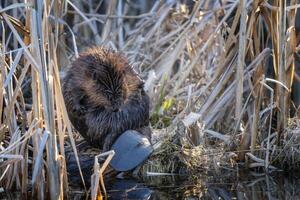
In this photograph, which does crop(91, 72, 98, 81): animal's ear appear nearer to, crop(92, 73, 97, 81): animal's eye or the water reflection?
crop(92, 73, 97, 81): animal's eye

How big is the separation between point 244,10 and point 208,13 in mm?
1621

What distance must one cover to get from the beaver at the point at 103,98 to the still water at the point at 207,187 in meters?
0.36

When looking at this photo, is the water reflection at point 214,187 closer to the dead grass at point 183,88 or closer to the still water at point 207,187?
the still water at point 207,187

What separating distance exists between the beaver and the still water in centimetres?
36

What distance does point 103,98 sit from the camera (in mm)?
4801

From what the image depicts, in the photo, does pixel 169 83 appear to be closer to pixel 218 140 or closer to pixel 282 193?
pixel 218 140

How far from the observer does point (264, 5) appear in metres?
5.03

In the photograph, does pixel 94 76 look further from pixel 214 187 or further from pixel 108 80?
pixel 214 187

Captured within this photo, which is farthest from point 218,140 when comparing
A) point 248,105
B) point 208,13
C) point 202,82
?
point 208,13

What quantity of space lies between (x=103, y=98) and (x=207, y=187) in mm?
843

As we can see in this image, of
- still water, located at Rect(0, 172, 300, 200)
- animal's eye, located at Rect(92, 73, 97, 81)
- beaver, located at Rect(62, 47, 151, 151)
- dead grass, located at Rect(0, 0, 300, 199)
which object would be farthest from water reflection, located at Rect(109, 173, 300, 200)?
animal's eye, located at Rect(92, 73, 97, 81)

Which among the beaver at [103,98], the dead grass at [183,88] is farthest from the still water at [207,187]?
the beaver at [103,98]

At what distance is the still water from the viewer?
4.57 m

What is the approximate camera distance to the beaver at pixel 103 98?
15.7 ft
